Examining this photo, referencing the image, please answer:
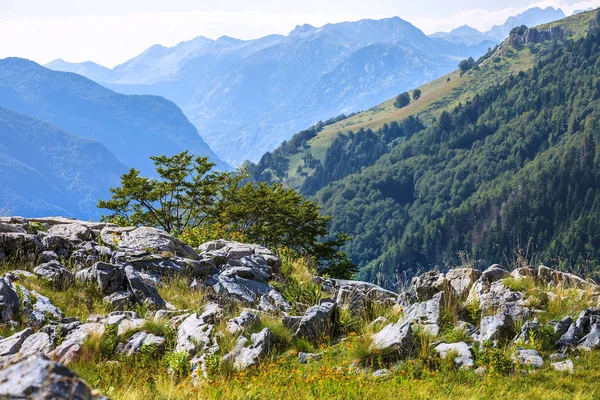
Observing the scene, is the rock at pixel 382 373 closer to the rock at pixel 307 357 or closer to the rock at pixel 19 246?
the rock at pixel 307 357

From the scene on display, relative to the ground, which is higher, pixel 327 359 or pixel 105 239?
pixel 105 239

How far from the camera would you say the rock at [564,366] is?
347 inches

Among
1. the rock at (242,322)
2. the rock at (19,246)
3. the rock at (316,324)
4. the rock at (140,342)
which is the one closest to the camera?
the rock at (140,342)

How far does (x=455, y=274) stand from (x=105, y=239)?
426 inches

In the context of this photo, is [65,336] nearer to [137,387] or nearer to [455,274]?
[137,387]

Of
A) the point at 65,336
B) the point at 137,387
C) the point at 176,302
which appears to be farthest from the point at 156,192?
the point at 137,387

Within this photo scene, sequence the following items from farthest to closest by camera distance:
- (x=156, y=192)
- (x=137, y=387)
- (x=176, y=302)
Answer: (x=156, y=192) → (x=176, y=302) → (x=137, y=387)

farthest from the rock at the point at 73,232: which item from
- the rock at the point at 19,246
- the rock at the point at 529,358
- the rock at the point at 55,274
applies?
the rock at the point at 529,358

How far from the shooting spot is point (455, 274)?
1541cm

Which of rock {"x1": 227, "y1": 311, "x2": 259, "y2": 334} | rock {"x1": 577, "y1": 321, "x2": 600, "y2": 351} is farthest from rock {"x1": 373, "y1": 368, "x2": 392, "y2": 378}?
rock {"x1": 577, "y1": 321, "x2": 600, "y2": 351}

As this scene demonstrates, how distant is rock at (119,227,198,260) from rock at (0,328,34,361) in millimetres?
6546

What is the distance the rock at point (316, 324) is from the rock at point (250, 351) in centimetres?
91

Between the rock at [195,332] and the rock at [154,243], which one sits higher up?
the rock at [154,243]

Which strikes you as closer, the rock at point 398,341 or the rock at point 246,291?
the rock at point 398,341
